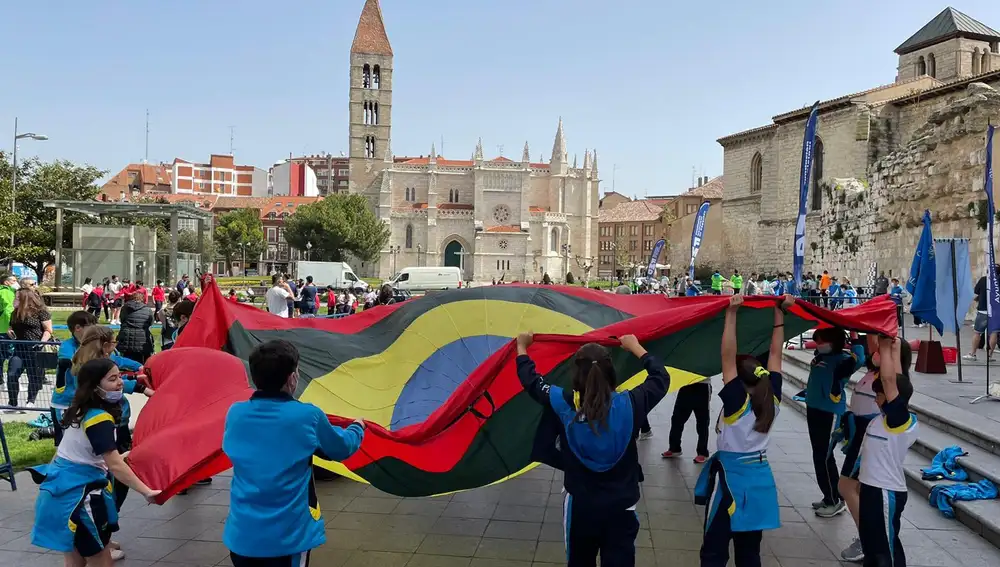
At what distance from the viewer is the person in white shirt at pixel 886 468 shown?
15.0 feet

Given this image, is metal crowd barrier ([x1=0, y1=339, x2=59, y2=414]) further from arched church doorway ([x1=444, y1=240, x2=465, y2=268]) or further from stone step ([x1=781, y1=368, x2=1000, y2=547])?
arched church doorway ([x1=444, y1=240, x2=465, y2=268])

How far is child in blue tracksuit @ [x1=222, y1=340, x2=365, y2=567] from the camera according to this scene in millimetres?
3375

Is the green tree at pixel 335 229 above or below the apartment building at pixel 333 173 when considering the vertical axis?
below

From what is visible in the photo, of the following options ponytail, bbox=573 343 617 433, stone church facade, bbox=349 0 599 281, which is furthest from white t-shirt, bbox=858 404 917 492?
stone church facade, bbox=349 0 599 281

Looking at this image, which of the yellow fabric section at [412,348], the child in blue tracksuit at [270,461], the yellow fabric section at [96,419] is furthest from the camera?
the yellow fabric section at [412,348]

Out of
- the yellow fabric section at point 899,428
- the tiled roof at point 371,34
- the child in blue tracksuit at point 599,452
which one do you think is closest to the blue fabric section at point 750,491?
the child in blue tracksuit at point 599,452

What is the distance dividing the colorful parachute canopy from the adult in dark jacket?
8.34ft

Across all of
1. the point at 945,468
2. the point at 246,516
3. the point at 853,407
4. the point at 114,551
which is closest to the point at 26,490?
the point at 114,551

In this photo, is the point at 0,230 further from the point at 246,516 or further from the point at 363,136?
the point at 363,136

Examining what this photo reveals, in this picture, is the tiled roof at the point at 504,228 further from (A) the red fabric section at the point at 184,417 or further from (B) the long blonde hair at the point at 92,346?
(B) the long blonde hair at the point at 92,346

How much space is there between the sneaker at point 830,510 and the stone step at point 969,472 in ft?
2.68

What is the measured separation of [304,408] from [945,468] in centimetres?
653

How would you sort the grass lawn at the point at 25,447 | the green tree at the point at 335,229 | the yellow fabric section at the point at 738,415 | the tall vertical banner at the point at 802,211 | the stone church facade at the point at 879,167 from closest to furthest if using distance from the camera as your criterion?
the yellow fabric section at the point at 738,415
the grass lawn at the point at 25,447
the tall vertical banner at the point at 802,211
the stone church facade at the point at 879,167
the green tree at the point at 335,229

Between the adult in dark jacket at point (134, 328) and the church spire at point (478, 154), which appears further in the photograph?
the church spire at point (478, 154)
